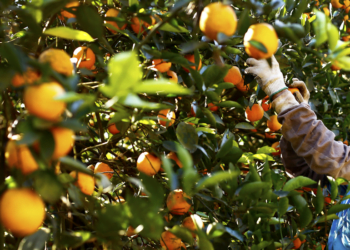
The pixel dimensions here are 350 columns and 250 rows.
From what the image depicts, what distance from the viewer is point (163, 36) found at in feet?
4.15

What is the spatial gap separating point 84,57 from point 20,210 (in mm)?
675

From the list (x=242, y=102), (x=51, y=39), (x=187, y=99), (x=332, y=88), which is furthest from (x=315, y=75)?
(x=51, y=39)

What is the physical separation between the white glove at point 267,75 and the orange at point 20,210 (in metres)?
1.17

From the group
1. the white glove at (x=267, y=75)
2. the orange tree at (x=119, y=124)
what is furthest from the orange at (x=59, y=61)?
the white glove at (x=267, y=75)

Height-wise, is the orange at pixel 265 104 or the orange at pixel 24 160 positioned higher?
the orange at pixel 24 160

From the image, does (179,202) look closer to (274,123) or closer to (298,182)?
(298,182)

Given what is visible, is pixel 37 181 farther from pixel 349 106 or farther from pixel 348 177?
pixel 349 106

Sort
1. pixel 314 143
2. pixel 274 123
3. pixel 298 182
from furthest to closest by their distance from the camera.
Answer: pixel 274 123 < pixel 314 143 < pixel 298 182

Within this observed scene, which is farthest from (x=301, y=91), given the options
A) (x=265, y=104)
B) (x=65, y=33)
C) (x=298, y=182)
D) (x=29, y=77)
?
(x=29, y=77)

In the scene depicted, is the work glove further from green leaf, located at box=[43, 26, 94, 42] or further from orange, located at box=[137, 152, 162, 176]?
green leaf, located at box=[43, 26, 94, 42]

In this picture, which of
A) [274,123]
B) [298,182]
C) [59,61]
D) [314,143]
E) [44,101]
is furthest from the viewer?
[274,123]

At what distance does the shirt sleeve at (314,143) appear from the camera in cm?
147

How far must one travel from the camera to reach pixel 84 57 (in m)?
1.15

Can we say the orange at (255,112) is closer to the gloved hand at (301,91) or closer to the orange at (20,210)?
the gloved hand at (301,91)
